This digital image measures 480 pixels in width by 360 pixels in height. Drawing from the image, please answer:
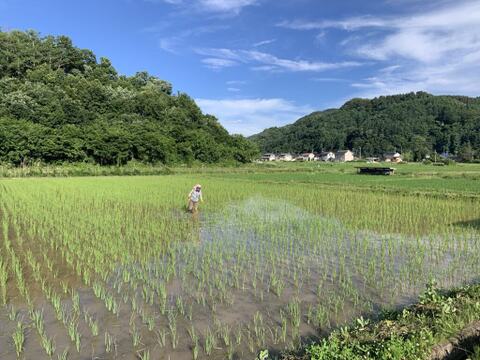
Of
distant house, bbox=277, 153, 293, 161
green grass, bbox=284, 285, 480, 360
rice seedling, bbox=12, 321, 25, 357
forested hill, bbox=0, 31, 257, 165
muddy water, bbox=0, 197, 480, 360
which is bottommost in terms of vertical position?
muddy water, bbox=0, 197, 480, 360

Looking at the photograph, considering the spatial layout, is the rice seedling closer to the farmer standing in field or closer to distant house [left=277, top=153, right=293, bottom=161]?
the farmer standing in field

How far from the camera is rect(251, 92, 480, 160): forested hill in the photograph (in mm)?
96606

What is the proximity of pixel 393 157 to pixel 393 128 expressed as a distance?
58.3ft

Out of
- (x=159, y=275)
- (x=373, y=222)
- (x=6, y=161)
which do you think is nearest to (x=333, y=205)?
(x=373, y=222)

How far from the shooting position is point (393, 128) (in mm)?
104562

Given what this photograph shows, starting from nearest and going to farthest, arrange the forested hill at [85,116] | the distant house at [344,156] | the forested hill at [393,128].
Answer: the forested hill at [85,116] < the forested hill at [393,128] < the distant house at [344,156]

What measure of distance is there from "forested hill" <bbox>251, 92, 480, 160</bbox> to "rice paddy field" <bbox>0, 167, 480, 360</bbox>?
7756cm

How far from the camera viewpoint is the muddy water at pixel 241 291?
11.8 feet

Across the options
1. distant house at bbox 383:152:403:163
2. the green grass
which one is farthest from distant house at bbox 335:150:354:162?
the green grass

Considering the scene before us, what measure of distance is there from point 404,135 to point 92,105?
280 ft

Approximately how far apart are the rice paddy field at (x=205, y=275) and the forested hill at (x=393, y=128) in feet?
254

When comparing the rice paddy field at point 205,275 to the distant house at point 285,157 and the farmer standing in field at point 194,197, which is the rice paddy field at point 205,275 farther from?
the distant house at point 285,157

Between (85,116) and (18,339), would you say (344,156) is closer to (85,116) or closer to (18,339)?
(85,116)

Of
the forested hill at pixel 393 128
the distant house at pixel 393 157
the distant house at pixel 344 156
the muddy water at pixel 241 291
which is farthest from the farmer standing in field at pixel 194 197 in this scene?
the distant house at pixel 344 156
